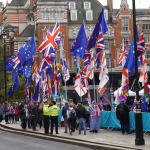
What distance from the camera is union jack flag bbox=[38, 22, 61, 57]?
29.3 metres

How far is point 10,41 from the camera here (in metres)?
82.8

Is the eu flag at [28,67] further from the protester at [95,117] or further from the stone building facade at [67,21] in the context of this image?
the stone building facade at [67,21]

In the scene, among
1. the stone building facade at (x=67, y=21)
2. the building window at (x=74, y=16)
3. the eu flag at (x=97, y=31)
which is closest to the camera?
the eu flag at (x=97, y=31)

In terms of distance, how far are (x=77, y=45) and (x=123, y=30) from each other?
58346 millimetres

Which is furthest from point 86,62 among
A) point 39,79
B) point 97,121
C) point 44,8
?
point 44,8

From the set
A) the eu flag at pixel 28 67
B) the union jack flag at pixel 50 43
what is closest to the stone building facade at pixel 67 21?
the eu flag at pixel 28 67

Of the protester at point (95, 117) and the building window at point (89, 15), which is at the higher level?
the building window at point (89, 15)

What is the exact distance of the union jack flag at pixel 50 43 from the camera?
96.2 ft

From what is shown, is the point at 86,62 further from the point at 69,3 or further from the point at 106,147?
the point at 69,3

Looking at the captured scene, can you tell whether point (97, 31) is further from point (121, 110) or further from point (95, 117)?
point (121, 110)

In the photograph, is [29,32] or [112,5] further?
[112,5]

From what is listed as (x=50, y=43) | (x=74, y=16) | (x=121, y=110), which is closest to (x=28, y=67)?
(x=50, y=43)

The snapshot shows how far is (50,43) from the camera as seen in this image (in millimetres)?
29609

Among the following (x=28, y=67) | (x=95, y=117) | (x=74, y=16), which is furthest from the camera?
(x=74, y=16)
